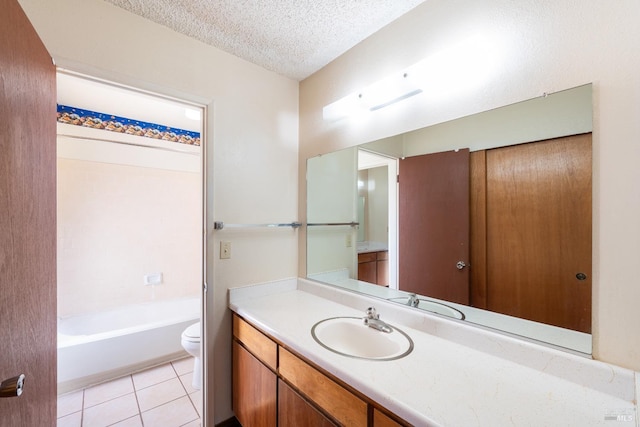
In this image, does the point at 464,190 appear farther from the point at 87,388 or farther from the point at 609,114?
Result: the point at 87,388

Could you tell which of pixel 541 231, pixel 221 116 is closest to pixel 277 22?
pixel 221 116

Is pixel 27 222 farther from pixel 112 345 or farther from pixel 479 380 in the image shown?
pixel 112 345

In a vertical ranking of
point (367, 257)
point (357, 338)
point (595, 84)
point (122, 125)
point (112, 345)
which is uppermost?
point (122, 125)

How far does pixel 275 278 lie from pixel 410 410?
128 cm

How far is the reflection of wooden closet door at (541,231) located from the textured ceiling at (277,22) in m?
0.92

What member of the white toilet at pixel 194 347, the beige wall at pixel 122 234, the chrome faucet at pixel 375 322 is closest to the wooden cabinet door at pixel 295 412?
the chrome faucet at pixel 375 322

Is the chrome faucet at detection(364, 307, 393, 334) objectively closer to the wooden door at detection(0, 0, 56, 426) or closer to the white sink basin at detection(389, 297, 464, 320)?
the white sink basin at detection(389, 297, 464, 320)

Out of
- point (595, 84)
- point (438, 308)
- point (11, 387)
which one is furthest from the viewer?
point (438, 308)

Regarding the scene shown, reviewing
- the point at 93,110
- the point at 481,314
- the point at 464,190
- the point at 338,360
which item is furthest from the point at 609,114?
the point at 93,110

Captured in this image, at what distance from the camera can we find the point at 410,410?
2.33 feet

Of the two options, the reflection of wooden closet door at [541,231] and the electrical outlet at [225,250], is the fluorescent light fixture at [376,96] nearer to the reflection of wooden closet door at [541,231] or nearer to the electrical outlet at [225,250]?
the reflection of wooden closet door at [541,231]

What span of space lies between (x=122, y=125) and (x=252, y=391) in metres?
2.84

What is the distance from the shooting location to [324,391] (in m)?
0.99

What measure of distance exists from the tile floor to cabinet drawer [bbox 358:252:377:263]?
1535 mm
